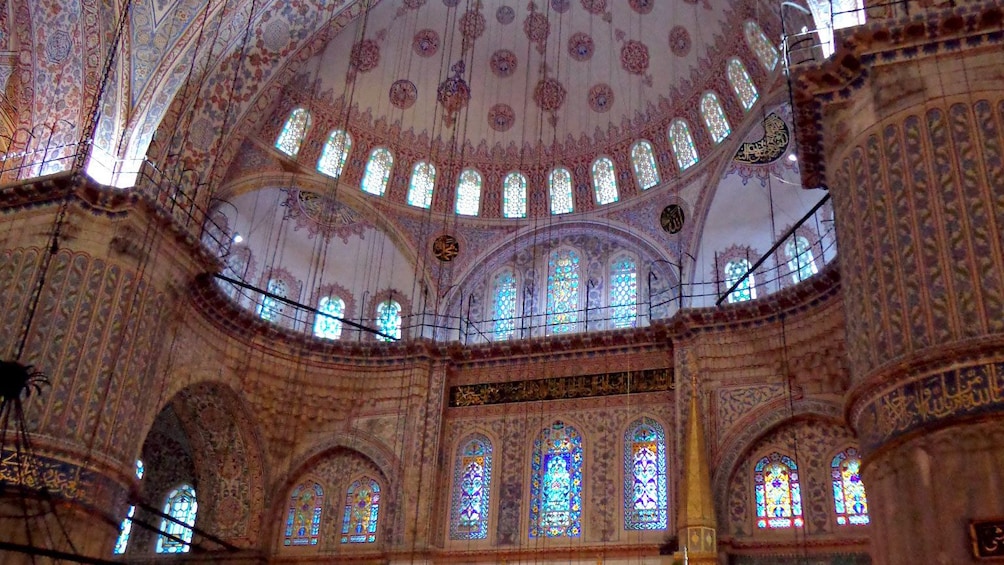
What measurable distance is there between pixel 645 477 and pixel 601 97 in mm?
6978

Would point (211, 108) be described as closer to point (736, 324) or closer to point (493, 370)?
point (493, 370)

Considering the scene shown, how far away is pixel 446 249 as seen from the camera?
56.6ft

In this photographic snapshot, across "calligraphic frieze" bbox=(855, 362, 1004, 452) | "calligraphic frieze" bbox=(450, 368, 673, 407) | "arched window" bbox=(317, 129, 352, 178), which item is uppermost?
"arched window" bbox=(317, 129, 352, 178)

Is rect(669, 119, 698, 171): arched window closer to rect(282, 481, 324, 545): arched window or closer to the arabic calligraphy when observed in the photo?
the arabic calligraphy

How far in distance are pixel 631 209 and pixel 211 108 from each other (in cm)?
739

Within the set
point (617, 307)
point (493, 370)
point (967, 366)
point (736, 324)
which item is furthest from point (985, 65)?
point (493, 370)

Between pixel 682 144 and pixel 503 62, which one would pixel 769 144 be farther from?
pixel 503 62

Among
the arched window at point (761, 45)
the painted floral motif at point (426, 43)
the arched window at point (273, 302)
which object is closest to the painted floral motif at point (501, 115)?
the painted floral motif at point (426, 43)

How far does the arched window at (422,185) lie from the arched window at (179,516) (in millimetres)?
6583

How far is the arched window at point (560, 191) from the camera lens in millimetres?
17172

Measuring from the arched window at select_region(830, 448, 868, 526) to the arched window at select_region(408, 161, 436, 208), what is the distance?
8.63m

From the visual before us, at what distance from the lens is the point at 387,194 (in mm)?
17234

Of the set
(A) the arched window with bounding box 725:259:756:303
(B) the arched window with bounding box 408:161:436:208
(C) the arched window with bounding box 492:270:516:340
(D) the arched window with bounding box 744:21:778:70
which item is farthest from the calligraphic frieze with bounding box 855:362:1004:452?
(B) the arched window with bounding box 408:161:436:208

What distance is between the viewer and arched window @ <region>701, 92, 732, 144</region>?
15.5 meters
